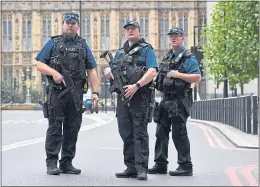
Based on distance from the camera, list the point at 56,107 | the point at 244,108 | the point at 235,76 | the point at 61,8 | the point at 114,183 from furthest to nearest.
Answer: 1. the point at 61,8
2. the point at 235,76
3. the point at 244,108
4. the point at 56,107
5. the point at 114,183

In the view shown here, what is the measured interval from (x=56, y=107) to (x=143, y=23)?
9246cm

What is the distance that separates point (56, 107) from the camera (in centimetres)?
916

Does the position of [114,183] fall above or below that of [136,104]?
below

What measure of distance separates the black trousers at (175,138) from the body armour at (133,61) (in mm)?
731

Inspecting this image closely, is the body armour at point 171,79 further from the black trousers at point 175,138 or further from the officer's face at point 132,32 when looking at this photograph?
the officer's face at point 132,32


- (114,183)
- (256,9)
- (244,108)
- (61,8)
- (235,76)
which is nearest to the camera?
(114,183)

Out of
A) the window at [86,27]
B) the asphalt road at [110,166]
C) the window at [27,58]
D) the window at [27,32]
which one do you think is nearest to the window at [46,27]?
the window at [27,32]

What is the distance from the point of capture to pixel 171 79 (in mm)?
9266

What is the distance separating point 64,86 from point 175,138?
147cm

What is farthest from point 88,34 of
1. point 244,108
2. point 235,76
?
point 244,108

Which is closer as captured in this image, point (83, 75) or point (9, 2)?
point (83, 75)

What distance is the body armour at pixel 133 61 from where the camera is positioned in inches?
348

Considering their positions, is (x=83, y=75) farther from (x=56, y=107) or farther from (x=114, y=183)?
(x=114, y=183)

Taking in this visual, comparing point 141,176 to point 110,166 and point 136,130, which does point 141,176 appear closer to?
point 136,130
